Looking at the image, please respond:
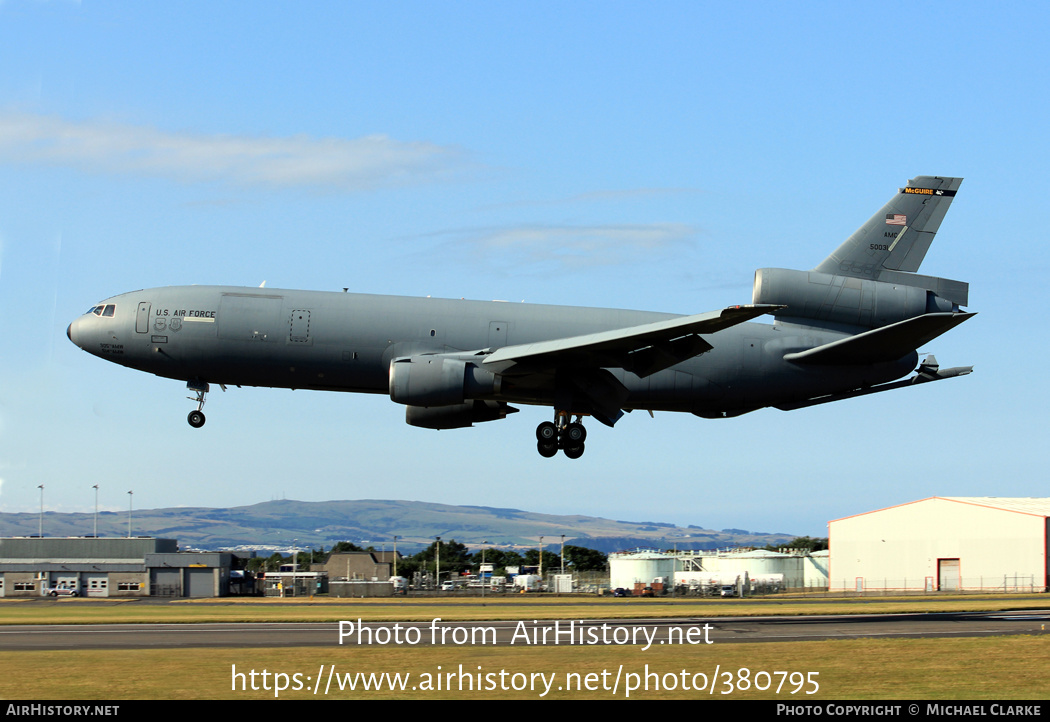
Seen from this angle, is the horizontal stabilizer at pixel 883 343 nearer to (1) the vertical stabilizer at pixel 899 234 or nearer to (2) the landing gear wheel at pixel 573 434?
(1) the vertical stabilizer at pixel 899 234

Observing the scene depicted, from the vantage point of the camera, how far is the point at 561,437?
1555 inches

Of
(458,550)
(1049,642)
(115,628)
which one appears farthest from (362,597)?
(458,550)

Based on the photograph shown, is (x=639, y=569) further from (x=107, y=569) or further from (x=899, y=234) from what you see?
(x=899, y=234)

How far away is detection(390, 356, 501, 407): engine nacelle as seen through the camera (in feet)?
119

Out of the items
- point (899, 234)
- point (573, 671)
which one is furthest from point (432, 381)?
point (899, 234)

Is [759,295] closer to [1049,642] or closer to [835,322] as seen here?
[835,322]

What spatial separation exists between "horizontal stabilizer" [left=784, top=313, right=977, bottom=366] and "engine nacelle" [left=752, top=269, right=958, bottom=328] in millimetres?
1135

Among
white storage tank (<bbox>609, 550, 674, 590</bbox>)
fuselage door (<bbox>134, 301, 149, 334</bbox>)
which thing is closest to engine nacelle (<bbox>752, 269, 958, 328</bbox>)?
fuselage door (<bbox>134, 301, 149, 334</bbox>)

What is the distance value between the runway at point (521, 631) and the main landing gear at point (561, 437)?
20.6 ft

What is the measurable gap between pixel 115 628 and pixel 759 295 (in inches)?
1126

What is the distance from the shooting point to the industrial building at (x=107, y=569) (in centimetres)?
8688

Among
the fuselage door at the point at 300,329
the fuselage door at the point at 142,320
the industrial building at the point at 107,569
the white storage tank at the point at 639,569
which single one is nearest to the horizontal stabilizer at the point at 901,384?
the fuselage door at the point at 300,329

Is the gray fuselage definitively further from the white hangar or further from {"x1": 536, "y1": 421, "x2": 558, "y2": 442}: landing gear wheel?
the white hangar

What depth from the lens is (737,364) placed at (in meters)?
40.2
